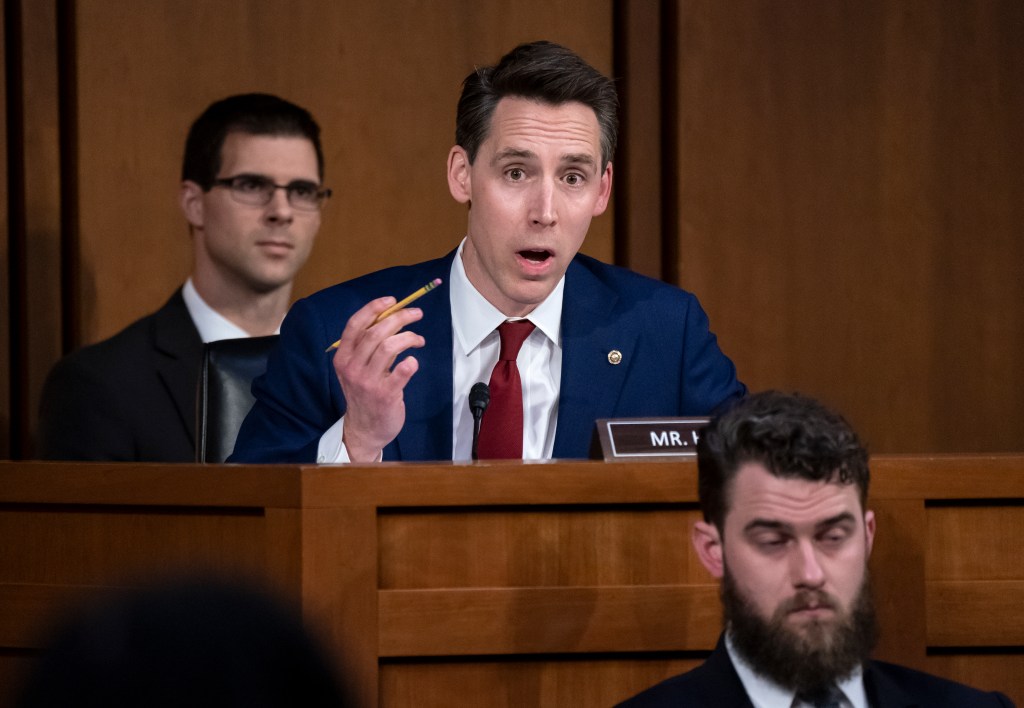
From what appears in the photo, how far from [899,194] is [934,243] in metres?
0.17

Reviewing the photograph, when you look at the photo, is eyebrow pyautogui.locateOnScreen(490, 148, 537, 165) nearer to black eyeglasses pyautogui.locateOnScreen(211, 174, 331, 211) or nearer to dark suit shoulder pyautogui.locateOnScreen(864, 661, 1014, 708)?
dark suit shoulder pyautogui.locateOnScreen(864, 661, 1014, 708)

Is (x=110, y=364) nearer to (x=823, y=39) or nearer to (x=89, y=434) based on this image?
(x=89, y=434)

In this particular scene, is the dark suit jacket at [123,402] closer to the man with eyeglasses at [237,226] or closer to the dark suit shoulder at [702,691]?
the man with eyeglasses at [237,226]

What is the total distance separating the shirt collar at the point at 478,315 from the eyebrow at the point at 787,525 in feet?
3.03

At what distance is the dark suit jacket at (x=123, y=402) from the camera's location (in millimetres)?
3455

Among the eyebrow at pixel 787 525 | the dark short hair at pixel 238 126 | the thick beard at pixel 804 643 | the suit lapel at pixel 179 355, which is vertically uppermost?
the dark short hair at pixel 238 126

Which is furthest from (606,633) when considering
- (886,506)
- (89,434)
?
(89,434)

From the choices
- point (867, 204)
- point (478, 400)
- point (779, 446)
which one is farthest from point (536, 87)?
point (867, 204)

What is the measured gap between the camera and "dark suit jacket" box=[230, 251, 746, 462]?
2441 millimetres

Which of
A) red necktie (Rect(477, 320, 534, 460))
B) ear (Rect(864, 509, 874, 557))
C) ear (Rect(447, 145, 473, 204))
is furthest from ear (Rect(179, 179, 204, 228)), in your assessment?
ear (Rect(864, 509, 874, 557))

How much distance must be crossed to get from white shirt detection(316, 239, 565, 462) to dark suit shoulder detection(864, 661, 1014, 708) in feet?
2.84

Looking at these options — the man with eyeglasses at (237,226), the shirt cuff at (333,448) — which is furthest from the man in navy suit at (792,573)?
the man with eyeglasses at (237,226)

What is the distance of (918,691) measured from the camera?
1.68 meters

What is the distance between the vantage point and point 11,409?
3867mm
